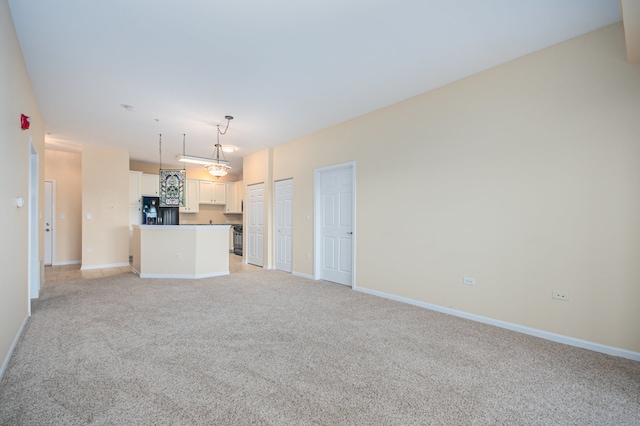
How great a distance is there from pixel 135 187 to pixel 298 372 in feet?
25.9

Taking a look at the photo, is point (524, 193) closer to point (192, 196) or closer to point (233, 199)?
point (233, 199)

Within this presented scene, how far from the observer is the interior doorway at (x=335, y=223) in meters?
5.36

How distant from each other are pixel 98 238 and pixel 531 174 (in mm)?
8342

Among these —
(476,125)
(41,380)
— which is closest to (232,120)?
(476,125)

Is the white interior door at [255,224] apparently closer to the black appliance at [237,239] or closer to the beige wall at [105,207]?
the black appliance at [237,239]

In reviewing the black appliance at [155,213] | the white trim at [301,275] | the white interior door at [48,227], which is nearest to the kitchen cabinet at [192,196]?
the black appliance at [155,213]

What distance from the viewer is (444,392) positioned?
2.09 meters

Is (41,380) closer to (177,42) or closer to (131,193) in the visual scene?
(177,42)

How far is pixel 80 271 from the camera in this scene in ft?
22.0

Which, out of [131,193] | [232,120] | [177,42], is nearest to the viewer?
[177,42]

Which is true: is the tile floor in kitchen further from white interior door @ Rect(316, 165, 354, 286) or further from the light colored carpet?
the light colored carpet

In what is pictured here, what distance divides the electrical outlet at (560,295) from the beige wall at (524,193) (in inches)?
1.5

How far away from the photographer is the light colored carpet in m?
1.86

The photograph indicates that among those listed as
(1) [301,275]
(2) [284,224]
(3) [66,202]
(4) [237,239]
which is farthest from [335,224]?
(3) [66,202]
